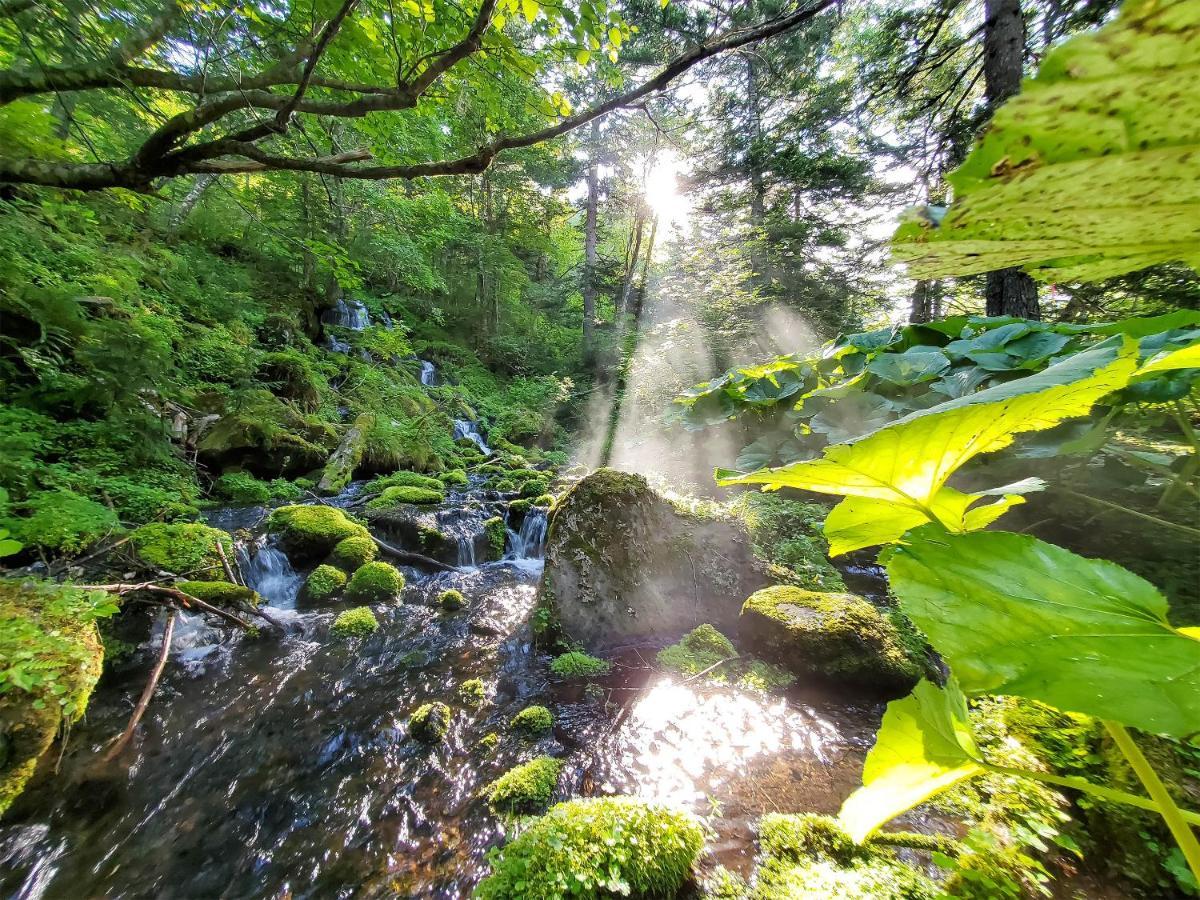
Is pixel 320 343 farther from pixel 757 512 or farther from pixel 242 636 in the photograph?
pixel 757 512

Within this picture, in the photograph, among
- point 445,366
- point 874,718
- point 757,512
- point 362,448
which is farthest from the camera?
point 445,366

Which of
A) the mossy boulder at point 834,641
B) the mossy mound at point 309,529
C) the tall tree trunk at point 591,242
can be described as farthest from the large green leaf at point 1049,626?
the tall tree trunk at point 591,242

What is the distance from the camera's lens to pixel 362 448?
853 centimetres

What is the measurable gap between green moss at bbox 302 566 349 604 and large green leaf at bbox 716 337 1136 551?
5.76 m

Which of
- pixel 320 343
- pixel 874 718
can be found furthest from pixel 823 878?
pixel 320 343

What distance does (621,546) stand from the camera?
4512mm

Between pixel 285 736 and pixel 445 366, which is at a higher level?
pixel 445 366

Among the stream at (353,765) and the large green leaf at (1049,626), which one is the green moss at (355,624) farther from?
the large green leaf at (1049,626)

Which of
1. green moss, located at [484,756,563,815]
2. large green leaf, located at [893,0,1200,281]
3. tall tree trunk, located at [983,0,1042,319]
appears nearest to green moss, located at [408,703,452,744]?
green moss, located at [484,756,563,815]

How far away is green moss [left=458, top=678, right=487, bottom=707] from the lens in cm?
352

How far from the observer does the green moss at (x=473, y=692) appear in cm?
352

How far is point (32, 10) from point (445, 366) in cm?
1296

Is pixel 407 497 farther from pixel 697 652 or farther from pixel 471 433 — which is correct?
pixel 697 652

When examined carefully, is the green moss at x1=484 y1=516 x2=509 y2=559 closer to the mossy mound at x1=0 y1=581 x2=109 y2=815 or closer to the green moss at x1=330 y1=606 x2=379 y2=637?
the green moss at x1=330 y1=606 x2=379 y2=637
